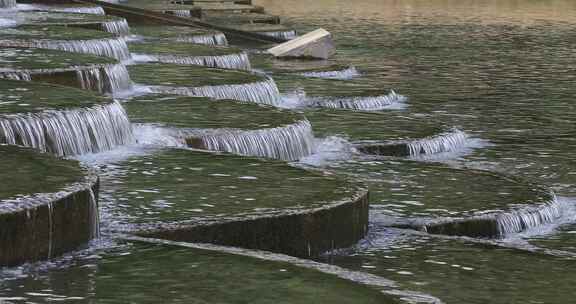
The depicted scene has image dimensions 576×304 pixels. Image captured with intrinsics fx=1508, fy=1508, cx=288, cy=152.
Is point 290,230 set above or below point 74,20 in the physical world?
below

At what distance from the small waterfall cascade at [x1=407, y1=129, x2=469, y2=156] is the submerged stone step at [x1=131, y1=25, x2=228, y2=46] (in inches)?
415

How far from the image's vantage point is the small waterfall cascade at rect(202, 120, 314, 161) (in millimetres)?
16594

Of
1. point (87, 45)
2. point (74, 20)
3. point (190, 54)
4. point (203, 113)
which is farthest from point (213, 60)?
point (203, 113)

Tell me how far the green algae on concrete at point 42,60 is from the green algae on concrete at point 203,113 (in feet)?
2.84

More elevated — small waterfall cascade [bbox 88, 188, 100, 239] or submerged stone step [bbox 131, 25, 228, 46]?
small waterfall cascade [bbox 88, 188, 100, 239]

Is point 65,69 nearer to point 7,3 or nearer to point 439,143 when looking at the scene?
point 439,143

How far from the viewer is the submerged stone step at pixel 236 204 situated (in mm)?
11844

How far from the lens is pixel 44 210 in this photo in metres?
10.4

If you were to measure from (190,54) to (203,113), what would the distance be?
8403 millimetres

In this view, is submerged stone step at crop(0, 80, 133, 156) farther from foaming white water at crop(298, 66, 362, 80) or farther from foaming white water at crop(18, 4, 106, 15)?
foaming white water at crop(18, 4, 106, 15)

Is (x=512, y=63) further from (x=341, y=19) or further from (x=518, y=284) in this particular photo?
(x=518, y=284)

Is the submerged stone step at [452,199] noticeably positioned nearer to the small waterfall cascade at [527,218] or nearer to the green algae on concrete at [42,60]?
the small waterfall cascade at [527,218]

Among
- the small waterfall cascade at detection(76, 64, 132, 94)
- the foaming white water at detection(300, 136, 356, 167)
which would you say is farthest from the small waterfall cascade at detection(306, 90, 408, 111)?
the foaming white water at detection(300, 136, 356, 167)

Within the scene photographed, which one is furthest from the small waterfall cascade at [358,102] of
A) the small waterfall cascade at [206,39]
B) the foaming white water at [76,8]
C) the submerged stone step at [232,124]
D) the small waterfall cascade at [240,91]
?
the foaming white water at [76,8]
